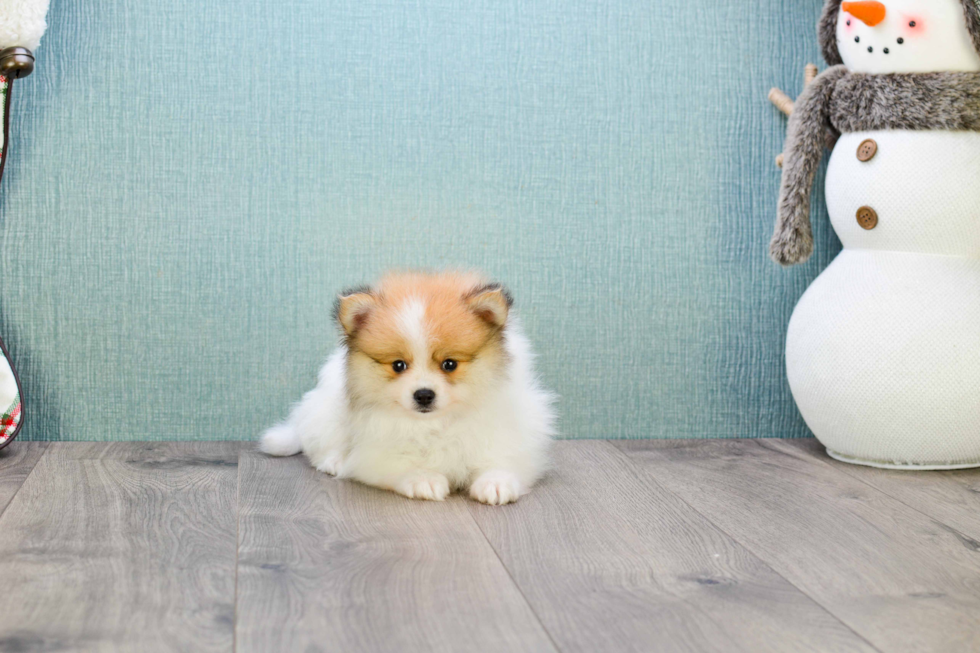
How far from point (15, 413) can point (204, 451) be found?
1.29 feet

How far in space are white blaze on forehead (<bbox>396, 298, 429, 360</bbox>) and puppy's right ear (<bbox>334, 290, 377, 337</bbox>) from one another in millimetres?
82

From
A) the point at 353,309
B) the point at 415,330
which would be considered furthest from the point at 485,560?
the point at 353,309

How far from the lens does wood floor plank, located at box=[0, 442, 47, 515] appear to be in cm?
171

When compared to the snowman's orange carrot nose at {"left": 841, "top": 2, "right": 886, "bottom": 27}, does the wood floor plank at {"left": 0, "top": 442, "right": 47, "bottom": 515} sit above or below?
below

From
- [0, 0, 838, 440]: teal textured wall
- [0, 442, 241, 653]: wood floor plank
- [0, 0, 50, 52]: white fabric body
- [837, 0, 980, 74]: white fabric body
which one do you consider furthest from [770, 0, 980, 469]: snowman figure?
[0, 0, 50, 52]: white fabric body

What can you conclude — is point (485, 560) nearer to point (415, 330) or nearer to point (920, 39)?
point (415, 330)

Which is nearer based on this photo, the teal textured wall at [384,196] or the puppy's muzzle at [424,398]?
the puppy's muzzle at [424,398]

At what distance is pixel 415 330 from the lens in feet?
5.49

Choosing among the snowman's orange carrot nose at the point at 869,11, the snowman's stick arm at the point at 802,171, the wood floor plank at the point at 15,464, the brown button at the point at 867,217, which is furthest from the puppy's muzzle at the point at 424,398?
the snowman's orange carrot nose at the point at 869,11

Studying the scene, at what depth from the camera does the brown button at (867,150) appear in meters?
1.98

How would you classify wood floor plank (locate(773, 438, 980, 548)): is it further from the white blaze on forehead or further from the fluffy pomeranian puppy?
the white blaze on forehead

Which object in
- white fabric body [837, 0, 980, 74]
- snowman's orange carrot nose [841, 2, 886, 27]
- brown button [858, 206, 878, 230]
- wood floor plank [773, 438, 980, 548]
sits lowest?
wood floor plank [773, 438, 980, 548]

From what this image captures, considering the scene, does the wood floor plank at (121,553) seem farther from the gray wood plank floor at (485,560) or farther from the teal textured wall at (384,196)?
the teal textured wall at (384,196)

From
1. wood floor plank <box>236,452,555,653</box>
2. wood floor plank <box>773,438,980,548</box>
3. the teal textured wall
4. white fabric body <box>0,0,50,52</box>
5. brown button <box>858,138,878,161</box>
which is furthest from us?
the teal textured wall
